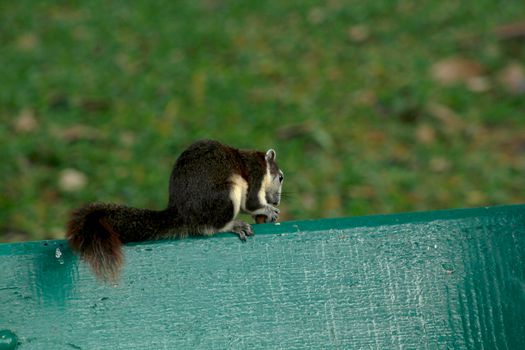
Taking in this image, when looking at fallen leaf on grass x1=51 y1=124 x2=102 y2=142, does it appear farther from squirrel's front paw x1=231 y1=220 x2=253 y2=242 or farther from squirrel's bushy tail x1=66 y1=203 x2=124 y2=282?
squirrel's bushy tail x1=66 y1=203 x2=124 y2=282

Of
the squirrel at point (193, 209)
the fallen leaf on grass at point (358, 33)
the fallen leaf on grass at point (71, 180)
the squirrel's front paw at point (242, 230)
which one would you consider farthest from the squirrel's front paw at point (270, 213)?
the fallen leaf on grass at point (358, 33)

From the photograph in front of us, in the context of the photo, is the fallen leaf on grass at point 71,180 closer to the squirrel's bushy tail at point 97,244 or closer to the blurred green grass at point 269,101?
the blurred green grass at point 269,101

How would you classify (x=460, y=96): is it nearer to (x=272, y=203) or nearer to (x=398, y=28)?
(x=398, y=28)

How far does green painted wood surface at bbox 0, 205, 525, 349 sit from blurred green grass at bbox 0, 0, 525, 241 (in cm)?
266

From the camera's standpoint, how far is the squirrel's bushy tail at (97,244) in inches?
101

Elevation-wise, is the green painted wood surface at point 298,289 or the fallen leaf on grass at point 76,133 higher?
the fallen leaf on grass at point 76,133

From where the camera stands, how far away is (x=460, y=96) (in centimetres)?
698

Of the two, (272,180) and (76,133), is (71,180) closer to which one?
(76,133)

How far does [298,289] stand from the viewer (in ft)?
8.77

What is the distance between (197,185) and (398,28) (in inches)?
210

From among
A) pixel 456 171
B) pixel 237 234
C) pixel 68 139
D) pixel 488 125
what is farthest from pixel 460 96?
pixel 237 234

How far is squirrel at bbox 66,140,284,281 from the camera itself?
2.60 metres

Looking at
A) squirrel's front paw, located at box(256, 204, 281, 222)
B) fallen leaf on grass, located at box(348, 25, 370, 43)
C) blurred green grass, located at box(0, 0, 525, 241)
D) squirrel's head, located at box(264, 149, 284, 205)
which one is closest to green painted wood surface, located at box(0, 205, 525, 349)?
squirrel's front paw, located at box(256, 204, 281, 222)

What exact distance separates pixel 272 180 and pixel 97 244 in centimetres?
120
